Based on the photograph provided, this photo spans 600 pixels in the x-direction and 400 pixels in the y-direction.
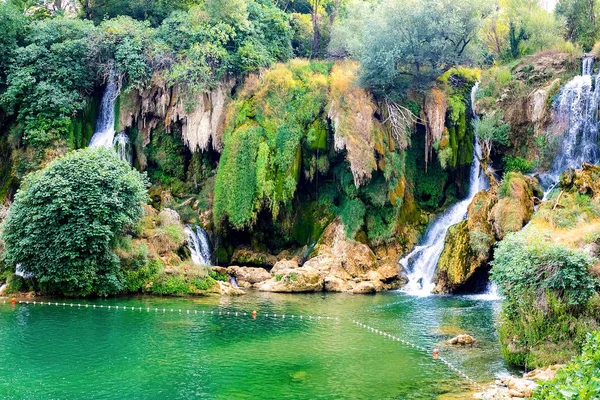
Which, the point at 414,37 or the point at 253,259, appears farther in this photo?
the point at 414,37

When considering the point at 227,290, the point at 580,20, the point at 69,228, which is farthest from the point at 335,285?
the point at 580,20

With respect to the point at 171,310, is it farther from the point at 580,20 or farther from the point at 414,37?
the point at 580,20

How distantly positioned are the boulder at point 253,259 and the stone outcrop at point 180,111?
288 inches

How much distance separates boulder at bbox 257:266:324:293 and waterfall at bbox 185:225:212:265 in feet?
14.3

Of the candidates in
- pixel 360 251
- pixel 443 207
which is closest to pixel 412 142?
pixel 443 207

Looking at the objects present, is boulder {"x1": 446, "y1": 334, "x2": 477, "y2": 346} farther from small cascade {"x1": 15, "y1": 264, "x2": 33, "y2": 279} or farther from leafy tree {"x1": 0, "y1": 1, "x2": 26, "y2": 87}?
leafy tree {"x1": 0, "y1": 1, "x2": 26, "y2": 87}

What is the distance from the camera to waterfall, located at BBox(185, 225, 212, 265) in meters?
33.7

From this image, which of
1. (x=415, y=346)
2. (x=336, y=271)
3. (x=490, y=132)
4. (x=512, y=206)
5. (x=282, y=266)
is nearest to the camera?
(x=415, y=346)

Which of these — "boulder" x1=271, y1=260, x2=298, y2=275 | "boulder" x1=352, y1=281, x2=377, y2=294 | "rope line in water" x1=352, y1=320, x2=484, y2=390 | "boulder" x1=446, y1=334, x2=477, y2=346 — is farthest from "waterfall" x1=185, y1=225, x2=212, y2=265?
"boulder" x1=446, y1=334, x2=477, y2=346

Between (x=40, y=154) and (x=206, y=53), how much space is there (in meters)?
12.6

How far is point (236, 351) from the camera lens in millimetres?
18625

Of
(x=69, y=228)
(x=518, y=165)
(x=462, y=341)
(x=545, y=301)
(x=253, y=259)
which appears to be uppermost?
(x=518, y=165)

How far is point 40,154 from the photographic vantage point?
36094mm

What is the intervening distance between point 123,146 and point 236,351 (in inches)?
934
